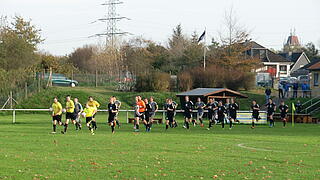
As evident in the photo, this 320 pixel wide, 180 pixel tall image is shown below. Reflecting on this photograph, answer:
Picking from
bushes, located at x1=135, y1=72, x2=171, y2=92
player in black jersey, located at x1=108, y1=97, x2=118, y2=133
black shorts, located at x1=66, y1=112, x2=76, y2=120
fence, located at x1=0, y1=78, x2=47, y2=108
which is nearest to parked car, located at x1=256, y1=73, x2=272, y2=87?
bushes, located at x1=135, y1=72, x2=171, y2=92

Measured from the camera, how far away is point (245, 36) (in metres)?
74.6

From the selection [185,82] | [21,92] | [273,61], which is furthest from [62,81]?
[273,61]

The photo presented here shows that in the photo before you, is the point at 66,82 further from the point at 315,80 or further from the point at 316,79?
the point at 316,79

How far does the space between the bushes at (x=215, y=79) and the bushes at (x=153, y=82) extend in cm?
158

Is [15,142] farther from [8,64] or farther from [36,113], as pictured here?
[8,64]

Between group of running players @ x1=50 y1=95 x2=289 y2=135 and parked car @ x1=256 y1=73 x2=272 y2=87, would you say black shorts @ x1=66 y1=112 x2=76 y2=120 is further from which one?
parked car @ x1=256 y1=73 x2=272 y2=87

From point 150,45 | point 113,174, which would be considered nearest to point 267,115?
point 113,174

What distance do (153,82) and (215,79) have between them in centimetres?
656

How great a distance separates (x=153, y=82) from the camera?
6469 centimetres

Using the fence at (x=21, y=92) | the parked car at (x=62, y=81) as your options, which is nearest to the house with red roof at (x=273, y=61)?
the parked car at (x=62, y=81)

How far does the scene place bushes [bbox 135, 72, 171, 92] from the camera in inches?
2542

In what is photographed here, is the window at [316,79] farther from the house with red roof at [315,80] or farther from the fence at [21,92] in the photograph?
the fence at [21,92]

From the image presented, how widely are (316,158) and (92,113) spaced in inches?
567

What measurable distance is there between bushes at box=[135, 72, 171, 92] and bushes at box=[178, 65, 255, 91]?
5.17ft
